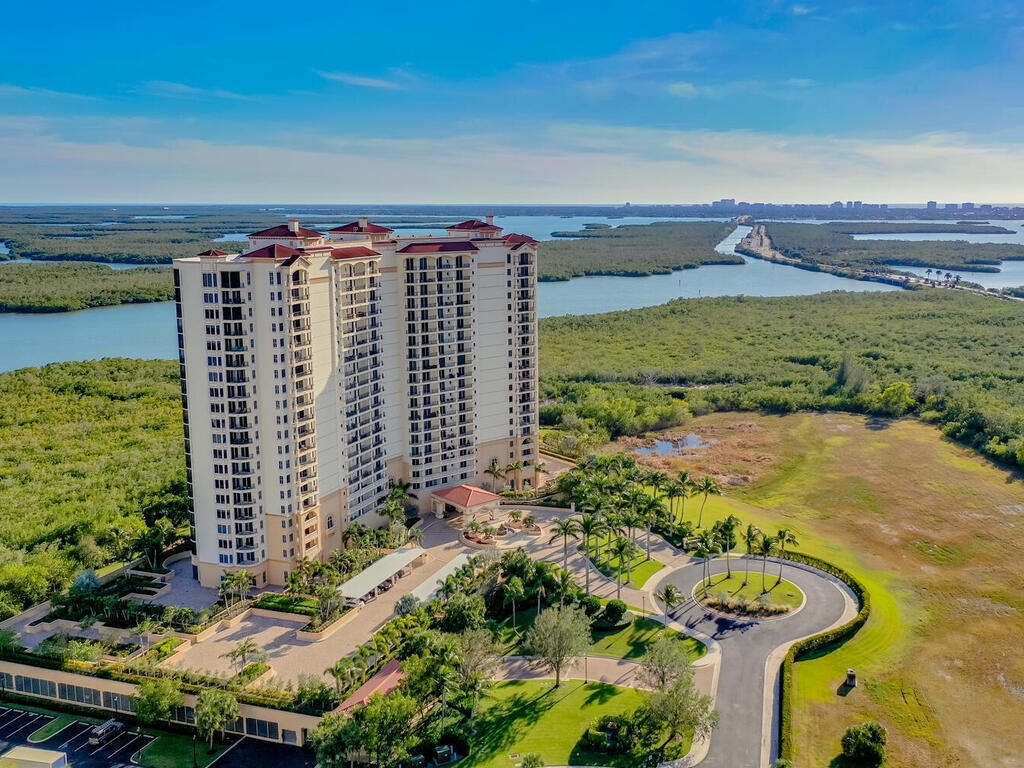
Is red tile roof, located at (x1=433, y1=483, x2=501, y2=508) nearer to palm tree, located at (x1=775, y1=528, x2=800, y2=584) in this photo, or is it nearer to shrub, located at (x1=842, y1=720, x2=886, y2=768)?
palm tree, located at (x1=775, y1=528, x2=800, y2=584)

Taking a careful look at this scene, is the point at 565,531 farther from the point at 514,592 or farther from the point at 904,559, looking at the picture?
the point at 904,559

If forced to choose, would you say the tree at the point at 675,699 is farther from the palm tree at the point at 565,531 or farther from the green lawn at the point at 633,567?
the palm tree at the point at 565,531

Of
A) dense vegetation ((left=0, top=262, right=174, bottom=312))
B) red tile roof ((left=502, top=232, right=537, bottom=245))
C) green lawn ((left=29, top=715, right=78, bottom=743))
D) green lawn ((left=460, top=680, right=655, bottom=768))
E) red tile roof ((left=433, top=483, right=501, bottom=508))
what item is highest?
red tile roof ((left=502, top=232, right=537, bottom=245))

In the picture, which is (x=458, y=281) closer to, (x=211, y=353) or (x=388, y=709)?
(x=211, y=353)

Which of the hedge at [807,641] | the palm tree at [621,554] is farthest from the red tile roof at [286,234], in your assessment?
the hedge at [807,641]

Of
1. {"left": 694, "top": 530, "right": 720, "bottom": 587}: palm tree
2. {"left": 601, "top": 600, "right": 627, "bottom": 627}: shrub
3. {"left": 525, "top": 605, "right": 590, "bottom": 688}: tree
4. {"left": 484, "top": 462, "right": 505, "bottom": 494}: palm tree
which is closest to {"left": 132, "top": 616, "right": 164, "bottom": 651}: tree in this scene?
{"left": 525, "top": 605, "right": 590, "bottom": 688}: tree

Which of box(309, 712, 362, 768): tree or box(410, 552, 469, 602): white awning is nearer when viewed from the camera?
box(309, 712, 362, 768): tree
